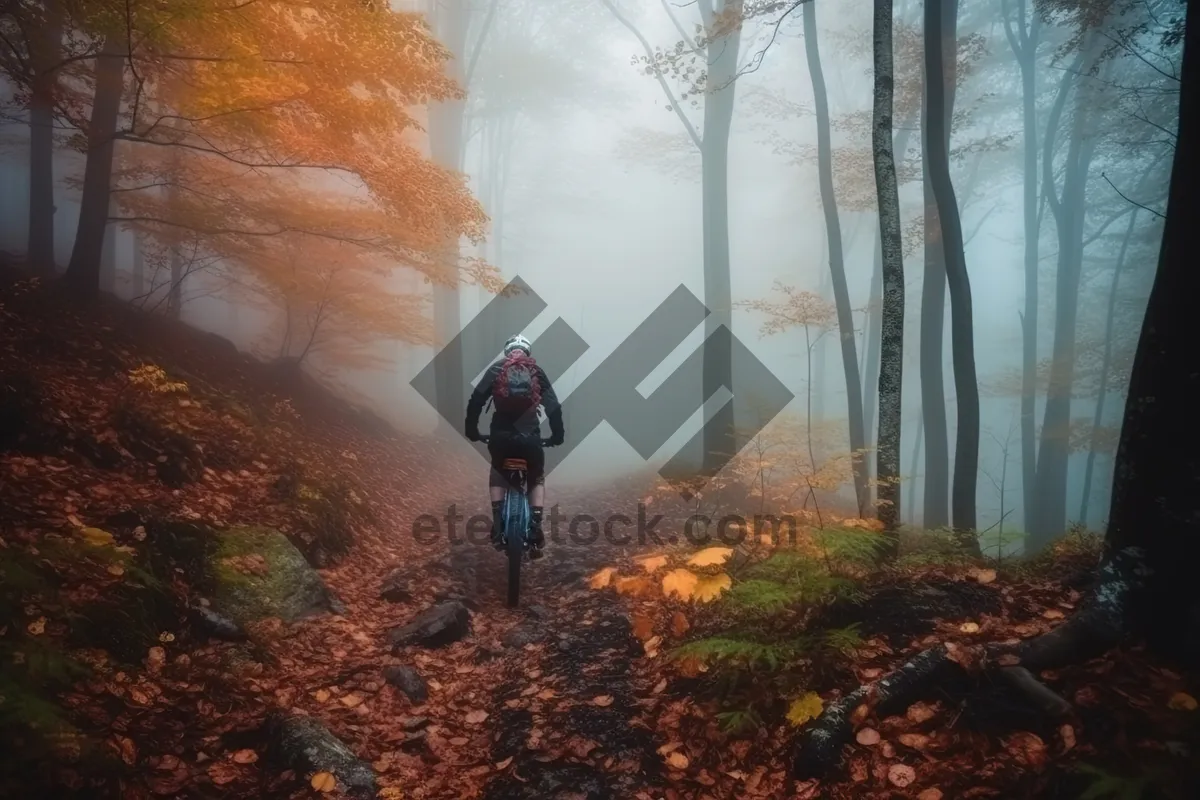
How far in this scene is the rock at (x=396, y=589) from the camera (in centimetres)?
595

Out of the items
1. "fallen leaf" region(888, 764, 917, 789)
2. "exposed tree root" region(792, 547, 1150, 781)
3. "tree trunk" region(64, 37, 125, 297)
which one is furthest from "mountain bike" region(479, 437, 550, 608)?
"tree trunk" region(64, 37, 125, 297)

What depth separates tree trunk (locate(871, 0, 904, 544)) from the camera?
5992mm

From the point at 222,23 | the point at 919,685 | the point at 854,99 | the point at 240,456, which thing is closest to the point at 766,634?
the point at 919,685

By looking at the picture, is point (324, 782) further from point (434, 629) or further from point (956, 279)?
point (956, 279)

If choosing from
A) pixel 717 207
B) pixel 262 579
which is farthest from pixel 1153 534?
pixel 717 207

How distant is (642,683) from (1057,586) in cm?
321

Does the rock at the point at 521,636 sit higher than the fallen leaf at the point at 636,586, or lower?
lower

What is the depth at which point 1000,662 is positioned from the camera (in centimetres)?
315

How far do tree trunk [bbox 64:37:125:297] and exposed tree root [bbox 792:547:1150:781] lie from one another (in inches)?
416

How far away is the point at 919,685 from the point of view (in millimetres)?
3131

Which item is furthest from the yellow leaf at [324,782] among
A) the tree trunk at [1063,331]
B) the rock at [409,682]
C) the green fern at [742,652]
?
the tree trunk at [1063,331]

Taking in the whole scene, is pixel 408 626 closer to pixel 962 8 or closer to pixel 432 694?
pixel 432 694

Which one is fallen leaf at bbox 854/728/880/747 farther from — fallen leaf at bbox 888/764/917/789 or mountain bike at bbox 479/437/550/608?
mountain bike at bbox 479/437/550/608

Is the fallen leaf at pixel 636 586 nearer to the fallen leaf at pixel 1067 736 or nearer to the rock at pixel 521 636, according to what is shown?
the rock at pixel 521 636
